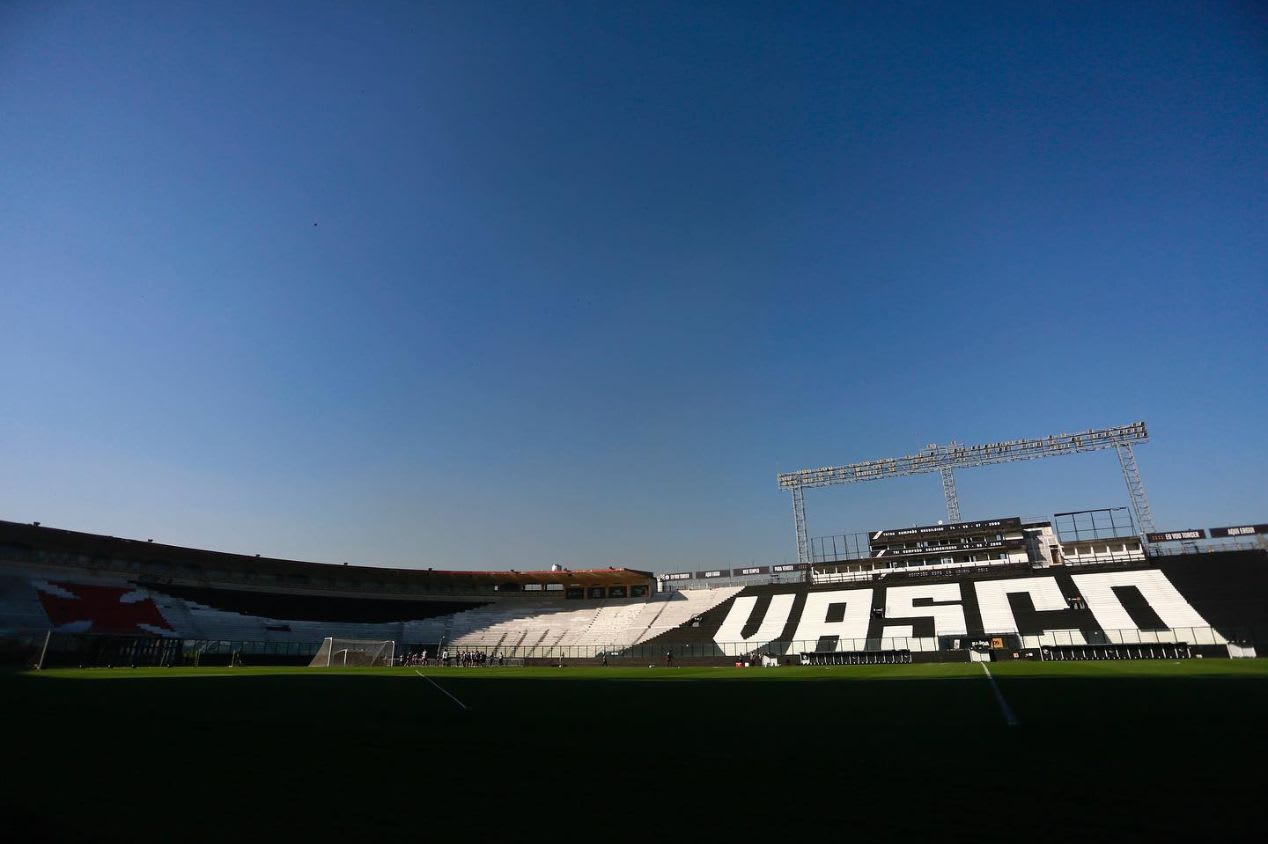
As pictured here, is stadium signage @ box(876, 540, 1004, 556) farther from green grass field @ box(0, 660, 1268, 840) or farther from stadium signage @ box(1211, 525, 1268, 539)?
green grass field @ box(0, 660, 1268, 840)

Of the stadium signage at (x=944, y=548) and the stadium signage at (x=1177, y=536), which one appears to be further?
the stadium signage at (x=944, y=548)

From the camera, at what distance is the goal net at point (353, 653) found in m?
44.3

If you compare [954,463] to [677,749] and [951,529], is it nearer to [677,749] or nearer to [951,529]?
[951,529]

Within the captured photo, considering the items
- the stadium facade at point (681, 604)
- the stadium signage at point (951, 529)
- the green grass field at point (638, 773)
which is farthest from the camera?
the stadium signage at point (951, 529)

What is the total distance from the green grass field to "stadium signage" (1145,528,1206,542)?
188 feet

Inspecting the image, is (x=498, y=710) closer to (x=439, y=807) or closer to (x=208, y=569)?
(x=439, y=807)

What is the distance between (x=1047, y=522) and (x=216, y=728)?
7421 centimetres

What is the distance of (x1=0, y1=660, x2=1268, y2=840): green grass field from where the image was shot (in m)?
3.93

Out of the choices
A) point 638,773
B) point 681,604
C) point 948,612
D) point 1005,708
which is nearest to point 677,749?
point 638,773

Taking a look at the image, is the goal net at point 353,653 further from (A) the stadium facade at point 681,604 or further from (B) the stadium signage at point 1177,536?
(B) the stadium signage at point 1177,536

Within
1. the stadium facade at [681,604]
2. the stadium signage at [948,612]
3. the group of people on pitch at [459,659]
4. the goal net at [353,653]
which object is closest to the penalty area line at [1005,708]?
the stadium facade at [681,604]

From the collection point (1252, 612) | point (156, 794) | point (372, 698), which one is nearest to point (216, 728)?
point (156, 794)

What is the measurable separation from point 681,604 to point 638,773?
62.2 meters

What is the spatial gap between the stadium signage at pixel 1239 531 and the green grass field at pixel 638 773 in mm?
56502
